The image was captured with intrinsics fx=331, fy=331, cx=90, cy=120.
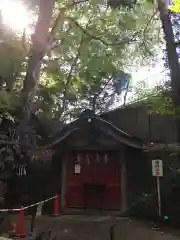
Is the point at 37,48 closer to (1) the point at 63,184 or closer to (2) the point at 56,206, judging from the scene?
(1) the point at 63,184

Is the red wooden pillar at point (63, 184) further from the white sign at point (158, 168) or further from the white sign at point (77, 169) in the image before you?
the white sign at point (158, 168)

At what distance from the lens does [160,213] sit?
11195mm

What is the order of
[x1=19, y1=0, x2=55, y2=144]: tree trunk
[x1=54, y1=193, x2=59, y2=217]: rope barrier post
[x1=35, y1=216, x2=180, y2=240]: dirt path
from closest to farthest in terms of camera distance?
[x1=35, y1=216, x2=180, y2=240]: dirt path → [x1=19, y1=0, x2=55, y2=144]: tree trunk → [x1=54, y1=193, x2=59, y2=217]: rope barrier post

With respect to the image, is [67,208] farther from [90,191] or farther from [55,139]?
[55,139]

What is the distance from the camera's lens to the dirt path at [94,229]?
974cm

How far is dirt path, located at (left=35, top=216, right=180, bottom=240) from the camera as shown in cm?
974

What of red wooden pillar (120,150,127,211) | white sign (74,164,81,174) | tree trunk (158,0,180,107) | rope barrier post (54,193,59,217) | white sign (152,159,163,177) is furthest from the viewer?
white sign (74,164,81,174)

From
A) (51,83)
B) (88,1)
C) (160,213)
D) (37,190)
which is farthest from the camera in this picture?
(51,83)

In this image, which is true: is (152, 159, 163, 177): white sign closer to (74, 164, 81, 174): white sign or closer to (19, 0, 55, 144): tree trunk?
(74, 164, 81, 174): white sign

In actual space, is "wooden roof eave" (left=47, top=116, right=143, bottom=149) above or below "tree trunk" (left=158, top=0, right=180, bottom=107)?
below

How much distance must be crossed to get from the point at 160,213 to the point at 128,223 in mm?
1188

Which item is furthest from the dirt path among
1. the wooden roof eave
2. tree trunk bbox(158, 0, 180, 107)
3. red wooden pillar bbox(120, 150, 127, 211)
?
tree trunk bbox(158, 0, 180, 107)

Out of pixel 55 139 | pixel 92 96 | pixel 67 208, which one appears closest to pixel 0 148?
pixel 55 139

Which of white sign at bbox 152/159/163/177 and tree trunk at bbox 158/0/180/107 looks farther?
tree trunk at bbox 158/0/180/107
